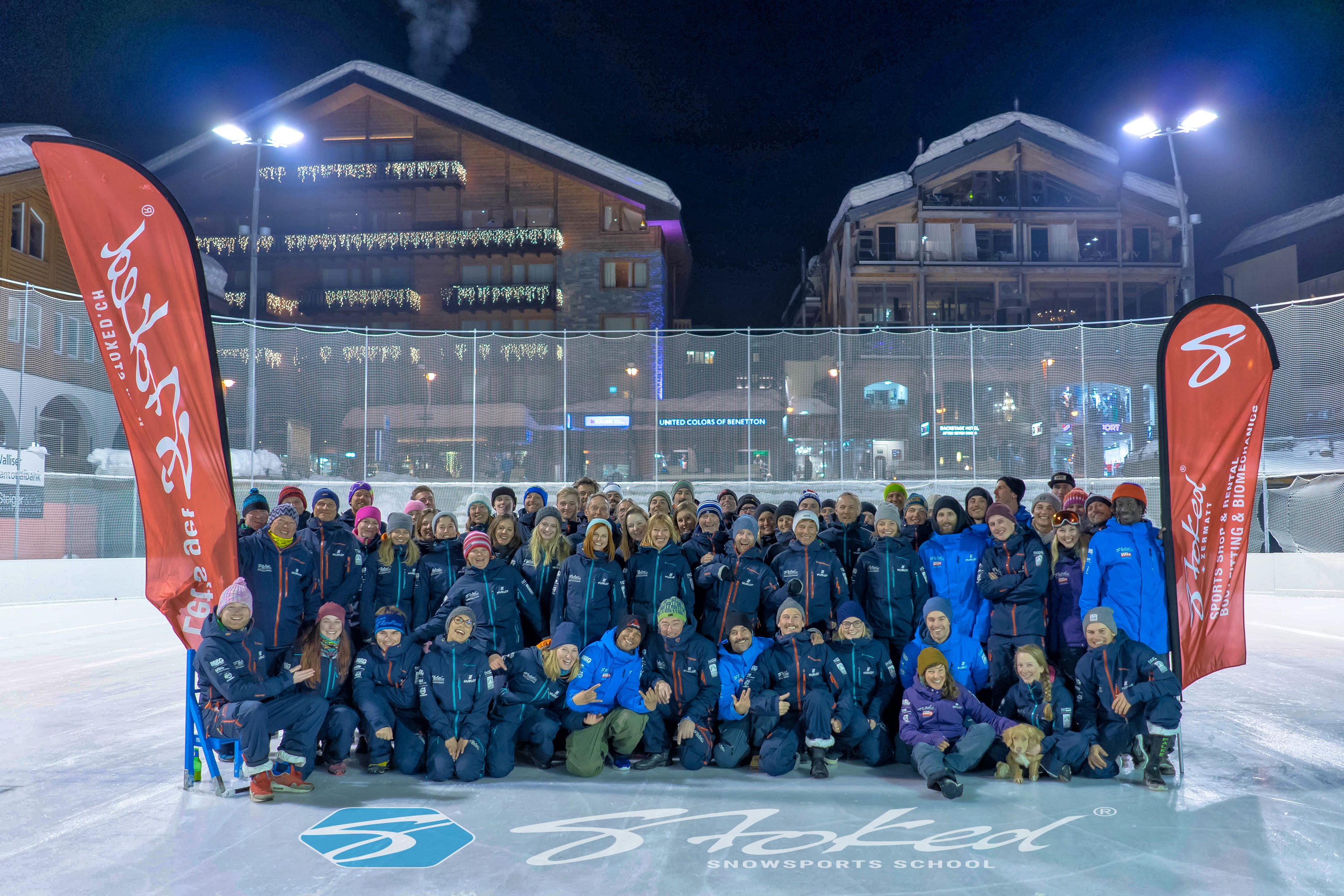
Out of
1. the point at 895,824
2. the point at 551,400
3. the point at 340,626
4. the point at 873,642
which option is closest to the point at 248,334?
the point at 551,400

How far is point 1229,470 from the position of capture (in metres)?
5.68

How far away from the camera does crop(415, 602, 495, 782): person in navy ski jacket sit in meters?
5.30

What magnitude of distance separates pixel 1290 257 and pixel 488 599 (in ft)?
127

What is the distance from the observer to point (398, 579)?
620 centimetres

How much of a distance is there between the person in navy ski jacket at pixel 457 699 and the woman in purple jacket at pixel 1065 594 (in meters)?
3.75

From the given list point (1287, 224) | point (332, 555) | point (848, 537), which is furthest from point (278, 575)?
point (1287, 224)

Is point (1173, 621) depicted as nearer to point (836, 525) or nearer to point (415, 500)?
point (836, 525)

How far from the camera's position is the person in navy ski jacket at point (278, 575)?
5.70 meters

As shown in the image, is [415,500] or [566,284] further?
[566,284]

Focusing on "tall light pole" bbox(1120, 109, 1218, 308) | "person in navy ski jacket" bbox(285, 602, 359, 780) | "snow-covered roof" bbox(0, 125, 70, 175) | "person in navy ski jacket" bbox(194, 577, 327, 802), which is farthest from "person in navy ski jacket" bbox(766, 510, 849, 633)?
"snow-covered roof" bbox(0, 125, 70, 175)

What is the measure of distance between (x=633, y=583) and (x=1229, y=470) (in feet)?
13.2

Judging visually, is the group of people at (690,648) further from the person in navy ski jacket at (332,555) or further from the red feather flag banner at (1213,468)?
the red feather flag banner at (1213,468)

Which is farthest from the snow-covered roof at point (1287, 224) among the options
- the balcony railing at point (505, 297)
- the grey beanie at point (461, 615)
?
the grey beanie at point (461, 615)

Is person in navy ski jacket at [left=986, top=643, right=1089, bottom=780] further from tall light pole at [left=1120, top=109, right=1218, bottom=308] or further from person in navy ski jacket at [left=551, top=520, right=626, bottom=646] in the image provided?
tall light pole at [left=1120, top=109, right=1218, bottom=308]
